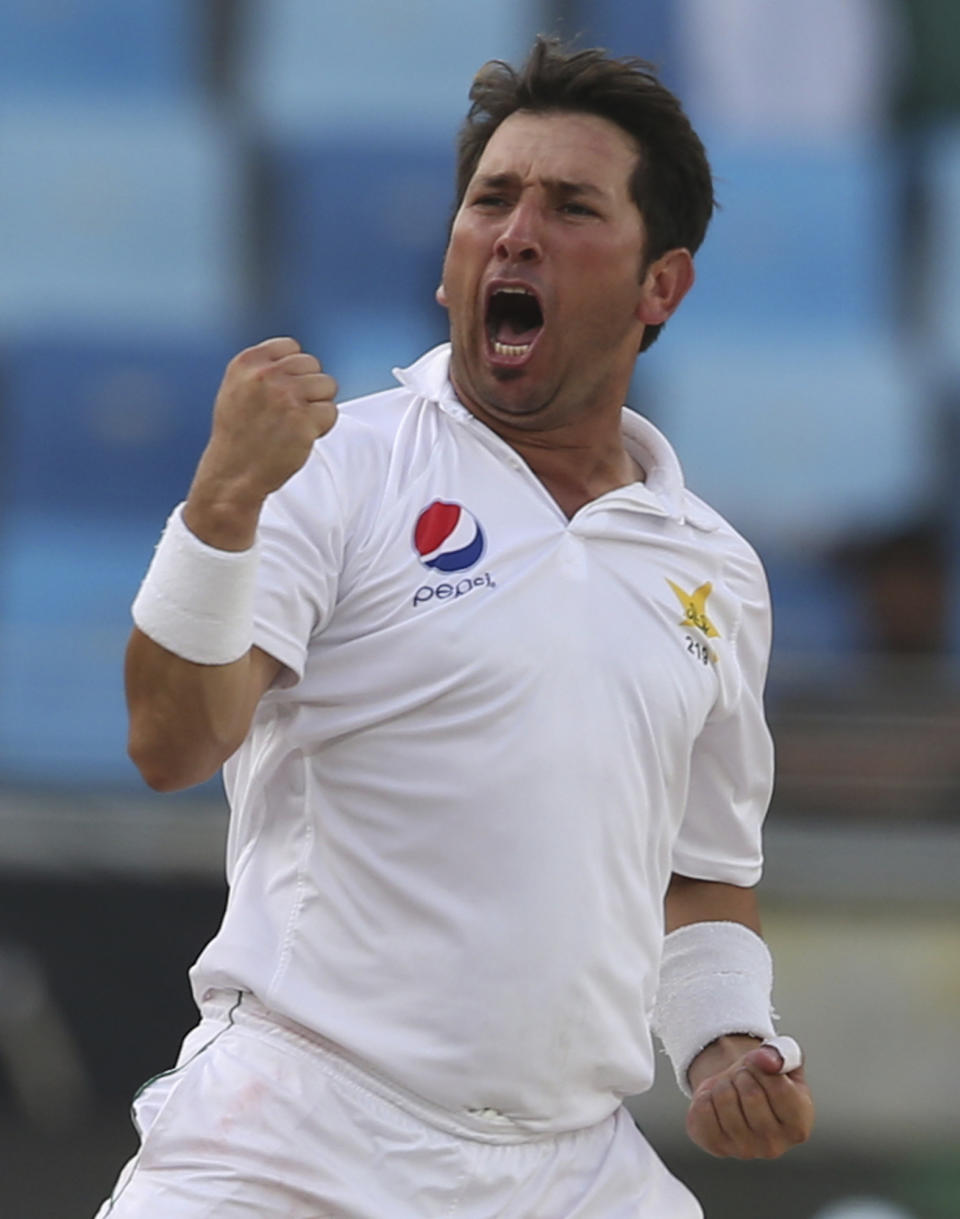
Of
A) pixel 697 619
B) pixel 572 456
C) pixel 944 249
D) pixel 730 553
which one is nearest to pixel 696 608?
pixel 697 619

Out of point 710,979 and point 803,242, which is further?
point 803,242

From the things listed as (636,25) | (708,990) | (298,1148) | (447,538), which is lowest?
(708,990)

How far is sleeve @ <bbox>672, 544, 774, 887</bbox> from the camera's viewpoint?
291 centimetres

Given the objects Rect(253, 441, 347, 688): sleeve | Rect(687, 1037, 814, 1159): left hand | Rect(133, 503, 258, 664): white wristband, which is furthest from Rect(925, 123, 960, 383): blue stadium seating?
Rect(133, 503, 258, 664): white wristband

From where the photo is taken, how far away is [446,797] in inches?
97.3

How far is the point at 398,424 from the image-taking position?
268 cm

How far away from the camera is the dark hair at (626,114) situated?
2891 millimetres

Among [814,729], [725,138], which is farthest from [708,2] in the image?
[814,729]

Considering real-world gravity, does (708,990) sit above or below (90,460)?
above

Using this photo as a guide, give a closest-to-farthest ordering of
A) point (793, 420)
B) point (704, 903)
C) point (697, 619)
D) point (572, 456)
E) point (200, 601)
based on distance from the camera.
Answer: point (200, 601) → point (697, 619) → point (572, 456) → point (704, 903) → point (793, 420)

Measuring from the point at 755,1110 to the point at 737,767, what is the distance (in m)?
0.51

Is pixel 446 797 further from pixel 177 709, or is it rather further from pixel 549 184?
pixel 549 184

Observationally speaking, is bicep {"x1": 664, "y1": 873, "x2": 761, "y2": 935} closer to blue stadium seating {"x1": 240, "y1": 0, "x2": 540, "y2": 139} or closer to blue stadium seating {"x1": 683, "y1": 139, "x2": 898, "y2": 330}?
blue stadium seating {"x1": 683, "y1": 139, "x2": 898, "y2": 330}

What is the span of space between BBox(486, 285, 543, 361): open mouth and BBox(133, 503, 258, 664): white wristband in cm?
65
